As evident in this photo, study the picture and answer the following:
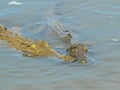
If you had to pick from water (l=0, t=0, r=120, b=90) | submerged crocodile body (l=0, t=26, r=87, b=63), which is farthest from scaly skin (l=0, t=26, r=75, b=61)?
water (l=0, t=0, r=120, b=90)

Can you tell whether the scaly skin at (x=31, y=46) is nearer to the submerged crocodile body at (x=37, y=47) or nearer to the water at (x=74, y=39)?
the submerged crocodile body at (x=37, y=47)

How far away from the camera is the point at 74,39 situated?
8766 millimetres

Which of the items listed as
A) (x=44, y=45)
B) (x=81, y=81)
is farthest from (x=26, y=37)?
(x=81, y=81)

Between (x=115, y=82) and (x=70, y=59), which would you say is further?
(x=70, y=59)

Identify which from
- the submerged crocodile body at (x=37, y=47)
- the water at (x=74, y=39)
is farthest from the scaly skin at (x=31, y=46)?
the water at (x=74, y=39)

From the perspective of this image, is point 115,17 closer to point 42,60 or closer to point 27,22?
point 27,22

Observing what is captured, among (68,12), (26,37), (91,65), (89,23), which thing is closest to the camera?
(91,65)

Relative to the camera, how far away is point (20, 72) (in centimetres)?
730

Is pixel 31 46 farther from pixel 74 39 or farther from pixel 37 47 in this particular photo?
pixel 74 39

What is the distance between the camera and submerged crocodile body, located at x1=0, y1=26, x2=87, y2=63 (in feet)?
24.5

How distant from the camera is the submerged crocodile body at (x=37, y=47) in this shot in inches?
295

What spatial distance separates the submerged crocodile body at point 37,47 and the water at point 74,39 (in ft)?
0.45

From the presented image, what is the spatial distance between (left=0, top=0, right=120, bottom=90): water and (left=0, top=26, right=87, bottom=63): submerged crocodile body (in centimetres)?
14

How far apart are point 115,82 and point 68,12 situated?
164 inches
